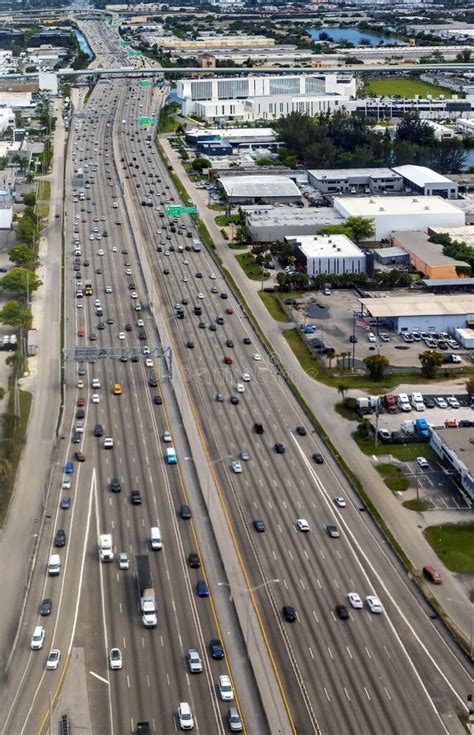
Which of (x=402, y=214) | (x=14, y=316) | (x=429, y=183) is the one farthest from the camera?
(x=429, y=183)

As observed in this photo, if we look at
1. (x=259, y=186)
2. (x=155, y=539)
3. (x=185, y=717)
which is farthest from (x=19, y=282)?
(x=185, y=717)

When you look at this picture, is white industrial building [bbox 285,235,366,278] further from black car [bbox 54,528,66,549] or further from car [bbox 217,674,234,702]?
car [bbox 217,674,234,702]

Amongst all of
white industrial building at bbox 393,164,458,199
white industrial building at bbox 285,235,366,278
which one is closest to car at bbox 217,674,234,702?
white industrial building at bbox 285,235,366,278

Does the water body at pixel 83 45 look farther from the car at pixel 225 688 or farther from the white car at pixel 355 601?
A: the car at pixel 225 688

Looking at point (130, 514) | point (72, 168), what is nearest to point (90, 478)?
point (130, 514)

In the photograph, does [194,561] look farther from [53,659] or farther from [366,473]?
[366,473]

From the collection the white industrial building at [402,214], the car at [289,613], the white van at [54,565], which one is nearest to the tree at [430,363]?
the car at [289,613]

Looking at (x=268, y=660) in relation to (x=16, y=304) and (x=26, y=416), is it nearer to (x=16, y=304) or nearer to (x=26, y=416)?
(x=26, y=416)

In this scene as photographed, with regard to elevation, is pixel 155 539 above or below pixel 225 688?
below
